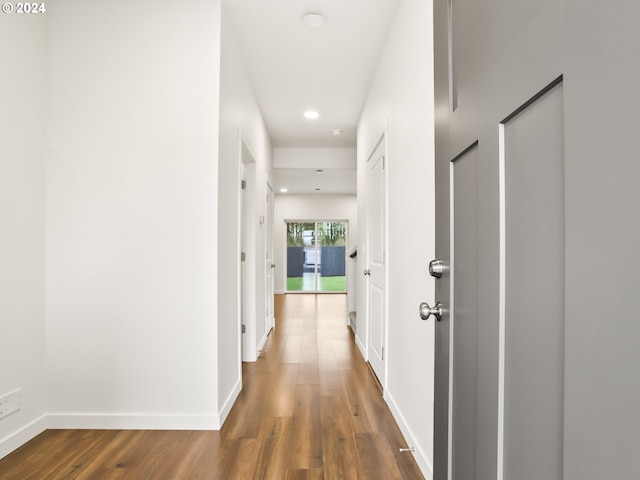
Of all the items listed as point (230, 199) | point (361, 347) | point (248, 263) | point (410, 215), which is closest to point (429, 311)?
point (410, 215)

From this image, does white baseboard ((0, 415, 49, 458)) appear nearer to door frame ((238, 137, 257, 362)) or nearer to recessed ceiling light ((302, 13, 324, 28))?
door frame ((238, 137, 257, 362))

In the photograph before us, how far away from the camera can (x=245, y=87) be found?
3301mm

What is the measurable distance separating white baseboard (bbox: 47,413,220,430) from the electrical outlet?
28cm

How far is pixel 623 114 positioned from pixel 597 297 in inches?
7.4

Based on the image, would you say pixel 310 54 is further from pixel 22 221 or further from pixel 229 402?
pixel 229 402

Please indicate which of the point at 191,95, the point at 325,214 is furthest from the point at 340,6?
the point at 325,214

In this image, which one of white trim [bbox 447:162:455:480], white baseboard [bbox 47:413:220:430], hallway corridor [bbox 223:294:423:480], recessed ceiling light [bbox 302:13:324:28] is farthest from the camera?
recessed ceiling light [bbox 302:13:324:28]

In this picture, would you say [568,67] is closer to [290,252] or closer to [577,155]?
[577,155]

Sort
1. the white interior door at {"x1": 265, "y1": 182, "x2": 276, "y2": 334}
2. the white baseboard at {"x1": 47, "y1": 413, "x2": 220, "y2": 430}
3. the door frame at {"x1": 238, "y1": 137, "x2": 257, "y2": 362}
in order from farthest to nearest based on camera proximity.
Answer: the white interior door at {"x1": 265, "y1": 182, "x2": 276, "y2": 334} < the door frame at {"x1": 238, "y1": 137, "x2": 257, "y2": 362} < the white baseboard at {"x1": 47, "y1": 413, "x2": 220, "y2": 430}

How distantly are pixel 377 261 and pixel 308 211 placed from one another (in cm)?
662

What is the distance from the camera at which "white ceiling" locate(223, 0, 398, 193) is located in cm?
252

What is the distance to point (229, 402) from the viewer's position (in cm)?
255

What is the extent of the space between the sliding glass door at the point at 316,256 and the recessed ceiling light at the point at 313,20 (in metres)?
7.38

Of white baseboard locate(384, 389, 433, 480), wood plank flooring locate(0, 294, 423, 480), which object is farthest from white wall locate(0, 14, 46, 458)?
white baseboard locate(384, 389, 433, 480)
